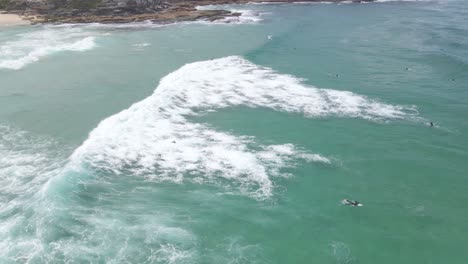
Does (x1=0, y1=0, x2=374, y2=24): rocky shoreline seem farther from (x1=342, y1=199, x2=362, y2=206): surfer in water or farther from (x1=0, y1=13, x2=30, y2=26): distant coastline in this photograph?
(x1=342, y1=199, x2=362, y2=206): surfer in water

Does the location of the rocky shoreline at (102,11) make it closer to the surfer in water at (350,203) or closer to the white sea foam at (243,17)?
the white sea foam at (243,17)

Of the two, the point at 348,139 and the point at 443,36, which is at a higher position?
the point at 443,36

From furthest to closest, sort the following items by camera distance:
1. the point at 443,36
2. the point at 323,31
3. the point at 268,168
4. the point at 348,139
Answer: the point at 323,31 → the point at 443,36 → the point at 348,139 → the point at 268,168

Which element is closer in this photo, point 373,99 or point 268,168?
point 268,168

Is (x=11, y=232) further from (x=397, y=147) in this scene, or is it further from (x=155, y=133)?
(x=397, y=147)

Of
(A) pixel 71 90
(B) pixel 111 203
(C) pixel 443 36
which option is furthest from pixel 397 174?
(C) pixel 443 36

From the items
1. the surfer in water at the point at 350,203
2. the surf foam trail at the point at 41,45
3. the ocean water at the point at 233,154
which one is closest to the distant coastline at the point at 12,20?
the surf foam trail at the point at 41,45

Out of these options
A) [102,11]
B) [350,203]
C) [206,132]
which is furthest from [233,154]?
[102,11]
